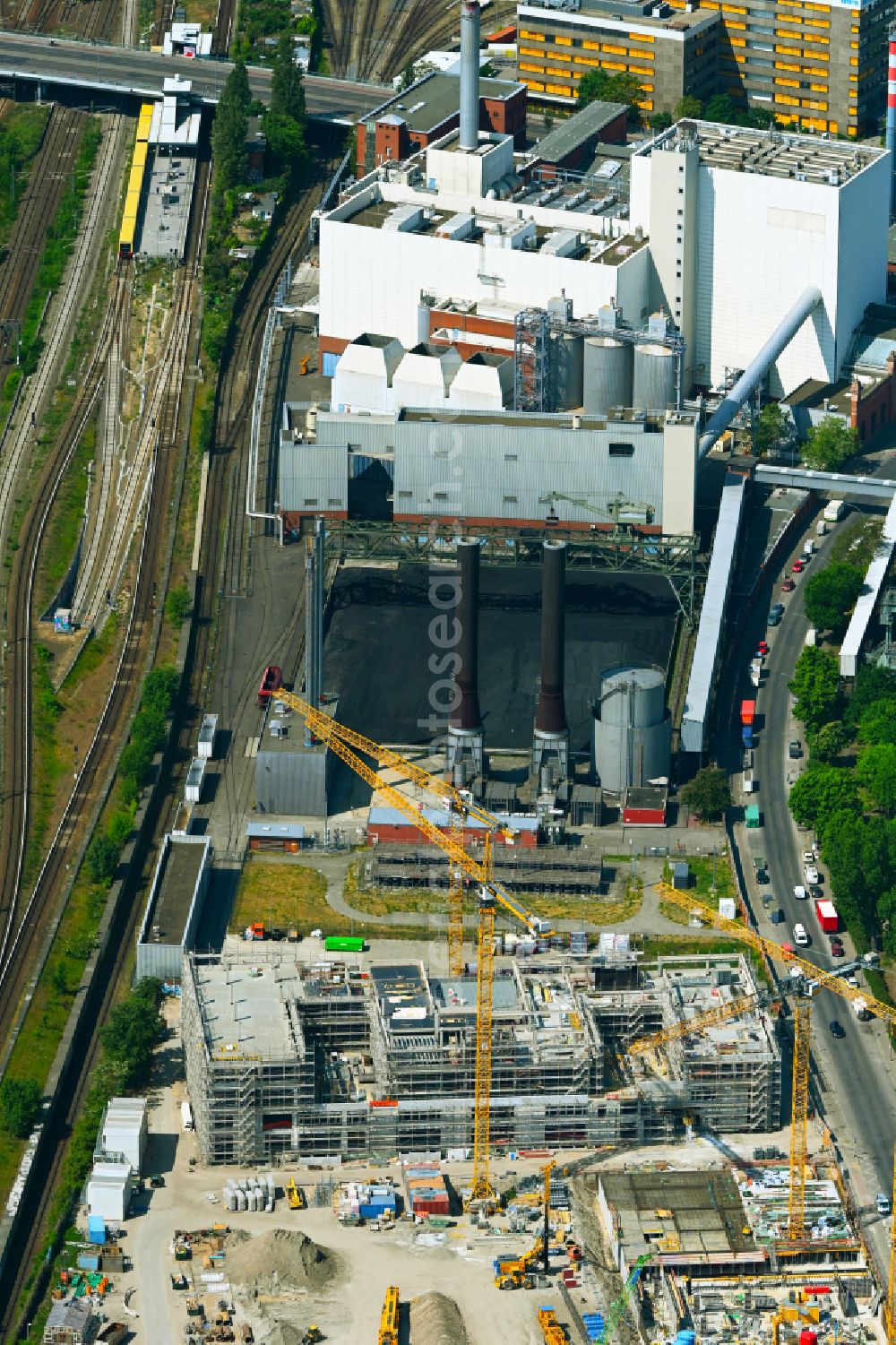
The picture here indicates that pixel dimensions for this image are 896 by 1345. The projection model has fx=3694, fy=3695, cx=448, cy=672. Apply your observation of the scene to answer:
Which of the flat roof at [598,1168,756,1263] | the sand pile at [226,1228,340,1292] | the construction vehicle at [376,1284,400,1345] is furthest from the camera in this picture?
the flat roof at [598,1168,756,1263]

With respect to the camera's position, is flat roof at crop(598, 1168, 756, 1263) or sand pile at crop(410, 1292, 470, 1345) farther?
flat roof at crop(598, 1168, 756, 1263)

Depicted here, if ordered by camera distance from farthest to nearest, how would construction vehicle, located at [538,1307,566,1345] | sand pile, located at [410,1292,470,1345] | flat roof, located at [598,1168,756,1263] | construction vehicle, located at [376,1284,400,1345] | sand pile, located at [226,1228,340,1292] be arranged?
flat roof, located at [598,1168,756,1263] < sand pile, located at [226,1228,340,1292] < construction vehicle, located at [538,1307,566,1345] < construction vehicle, located at [376,1284,400,1345] < sand pile, located at [410,1292,470,1345]

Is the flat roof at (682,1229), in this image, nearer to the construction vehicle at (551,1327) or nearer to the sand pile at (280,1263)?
the construction vehicle at (551,1327)

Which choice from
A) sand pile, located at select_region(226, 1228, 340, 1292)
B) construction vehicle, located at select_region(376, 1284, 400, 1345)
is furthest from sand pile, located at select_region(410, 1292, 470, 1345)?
sand pile, located at select_region(226, 1228, 340, 1292)

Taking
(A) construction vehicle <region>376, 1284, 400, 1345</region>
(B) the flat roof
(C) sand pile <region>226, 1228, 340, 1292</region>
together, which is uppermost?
(B) the flat roof

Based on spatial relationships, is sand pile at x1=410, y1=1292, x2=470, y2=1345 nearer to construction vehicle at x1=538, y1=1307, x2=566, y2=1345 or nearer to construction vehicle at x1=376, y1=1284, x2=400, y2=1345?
construction vehicle at x1=376, y1=1284, x2=400, y2=1345

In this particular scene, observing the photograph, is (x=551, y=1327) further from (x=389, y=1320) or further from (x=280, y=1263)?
(x=280, y=1263)

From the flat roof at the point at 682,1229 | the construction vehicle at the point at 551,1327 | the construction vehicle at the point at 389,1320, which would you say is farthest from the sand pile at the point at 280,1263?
the flat roof at the point at 682,1229
